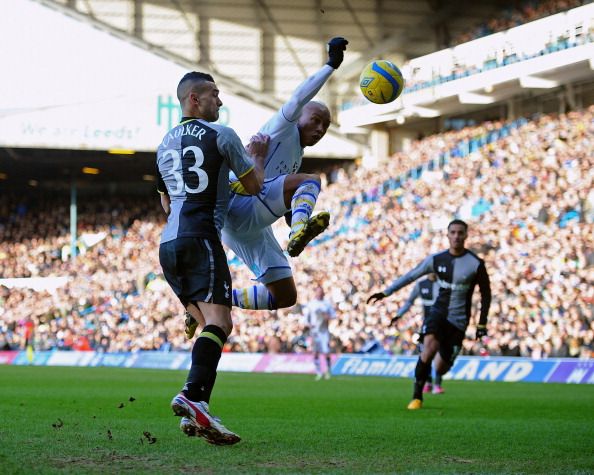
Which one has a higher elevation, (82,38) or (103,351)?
(82,38)

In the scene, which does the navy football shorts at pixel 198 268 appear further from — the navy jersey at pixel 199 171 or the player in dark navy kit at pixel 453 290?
the player in dark navy kit at pixel 453 290

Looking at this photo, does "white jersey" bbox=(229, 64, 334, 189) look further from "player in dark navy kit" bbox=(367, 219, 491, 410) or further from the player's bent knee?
"player in dark navy kit" bbox=(367, 219, 491, 410)

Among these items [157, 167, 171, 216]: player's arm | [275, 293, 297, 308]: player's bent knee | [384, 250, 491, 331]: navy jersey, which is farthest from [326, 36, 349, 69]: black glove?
[384, 250, 491, 331]: navy jersey

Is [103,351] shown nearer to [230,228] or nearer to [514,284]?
[514,284]

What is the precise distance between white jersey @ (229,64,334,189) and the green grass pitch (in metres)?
2.17

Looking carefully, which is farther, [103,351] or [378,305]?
[103,351]

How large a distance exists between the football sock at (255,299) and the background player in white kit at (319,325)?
48.0 feet

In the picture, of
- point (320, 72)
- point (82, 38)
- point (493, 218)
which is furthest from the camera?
point (82, 38)

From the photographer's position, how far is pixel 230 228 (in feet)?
28.1

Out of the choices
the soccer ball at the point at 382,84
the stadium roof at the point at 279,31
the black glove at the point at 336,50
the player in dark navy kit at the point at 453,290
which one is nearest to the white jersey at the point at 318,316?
the player in dark navy kit at the point at 453,290

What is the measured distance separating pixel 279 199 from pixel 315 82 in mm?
962

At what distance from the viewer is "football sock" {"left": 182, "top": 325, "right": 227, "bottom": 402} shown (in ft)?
22.3

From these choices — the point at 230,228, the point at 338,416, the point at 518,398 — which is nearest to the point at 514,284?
the point at 518,398

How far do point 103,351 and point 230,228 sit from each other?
28.8m
